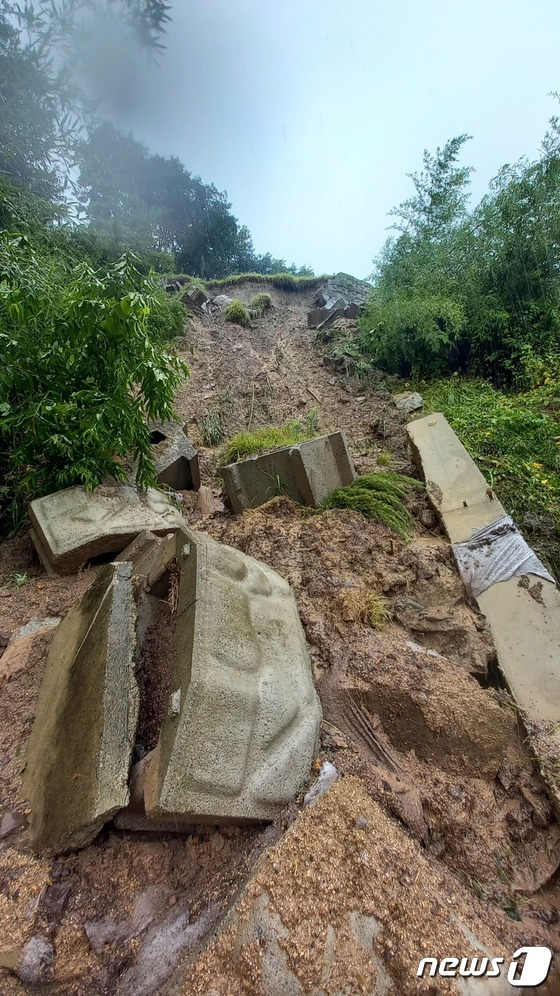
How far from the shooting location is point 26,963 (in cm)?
97

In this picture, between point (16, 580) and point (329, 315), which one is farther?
point (329, 315)

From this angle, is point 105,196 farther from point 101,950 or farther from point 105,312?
point 101,950

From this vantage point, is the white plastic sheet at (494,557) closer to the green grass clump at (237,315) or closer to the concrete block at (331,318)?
the concrete block at (331,318)

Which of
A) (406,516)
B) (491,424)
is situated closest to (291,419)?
(491,424)

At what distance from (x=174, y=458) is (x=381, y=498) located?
205 cm

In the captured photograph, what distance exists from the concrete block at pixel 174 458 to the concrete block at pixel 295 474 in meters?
0.72

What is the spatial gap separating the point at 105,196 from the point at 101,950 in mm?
11026

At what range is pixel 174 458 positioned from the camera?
3936 millimetres

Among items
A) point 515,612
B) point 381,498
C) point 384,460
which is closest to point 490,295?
point 384,460

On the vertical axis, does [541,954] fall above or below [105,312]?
below

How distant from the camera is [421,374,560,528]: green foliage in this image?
10.7 ft

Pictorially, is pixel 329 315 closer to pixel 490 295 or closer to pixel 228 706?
pixel 490 295

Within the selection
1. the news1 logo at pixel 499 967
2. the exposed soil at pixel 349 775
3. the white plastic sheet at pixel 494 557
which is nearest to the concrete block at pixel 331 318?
the exposed soil at pixel 349 775

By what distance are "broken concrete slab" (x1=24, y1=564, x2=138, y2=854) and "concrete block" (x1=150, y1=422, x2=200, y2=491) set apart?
2.23m
